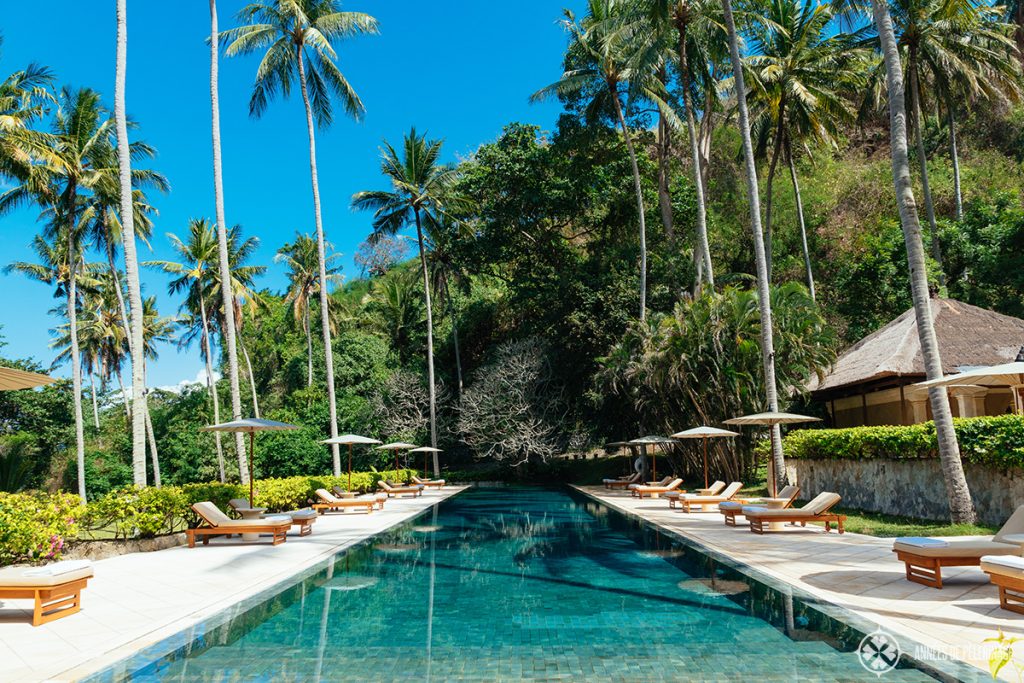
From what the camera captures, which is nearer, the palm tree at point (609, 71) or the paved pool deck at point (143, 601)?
the paved pool deck at point (143, 601)

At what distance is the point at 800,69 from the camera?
75.4ft

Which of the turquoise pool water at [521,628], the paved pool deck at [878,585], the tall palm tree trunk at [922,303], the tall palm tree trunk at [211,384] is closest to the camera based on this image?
the turquoise pool water at [521,628]

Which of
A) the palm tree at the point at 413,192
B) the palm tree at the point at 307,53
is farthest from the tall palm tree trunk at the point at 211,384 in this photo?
the palm tree at the point at 307,53

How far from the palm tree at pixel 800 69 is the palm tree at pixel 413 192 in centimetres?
1374

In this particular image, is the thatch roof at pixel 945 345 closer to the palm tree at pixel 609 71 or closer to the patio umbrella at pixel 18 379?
the palm tree at pixel 609 71

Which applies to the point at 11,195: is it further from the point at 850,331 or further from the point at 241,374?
the point at 850,331

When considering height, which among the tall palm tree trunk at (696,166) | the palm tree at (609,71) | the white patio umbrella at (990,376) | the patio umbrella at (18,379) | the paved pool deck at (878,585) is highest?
the palm tree at (609,71)

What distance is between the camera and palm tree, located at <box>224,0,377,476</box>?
20.7 m

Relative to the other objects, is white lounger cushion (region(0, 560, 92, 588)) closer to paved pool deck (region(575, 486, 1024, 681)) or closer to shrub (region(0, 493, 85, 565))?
shrub (region(0, 493, 85, 565))

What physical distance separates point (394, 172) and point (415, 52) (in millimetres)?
5304

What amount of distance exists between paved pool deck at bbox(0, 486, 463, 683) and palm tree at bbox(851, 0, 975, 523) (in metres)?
9.63

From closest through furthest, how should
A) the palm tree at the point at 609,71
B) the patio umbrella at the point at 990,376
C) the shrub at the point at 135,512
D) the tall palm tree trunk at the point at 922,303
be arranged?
the patio umbrella at the point at 990,376 → the tall palm tree trunk at the point at 922,303 → the shrub at the point at 135,512 → the palm tree at the point at 609,71

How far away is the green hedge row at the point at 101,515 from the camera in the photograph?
28.4 ft

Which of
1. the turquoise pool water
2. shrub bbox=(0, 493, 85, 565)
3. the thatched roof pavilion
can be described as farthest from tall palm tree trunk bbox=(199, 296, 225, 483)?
the thatched roof pavilion
